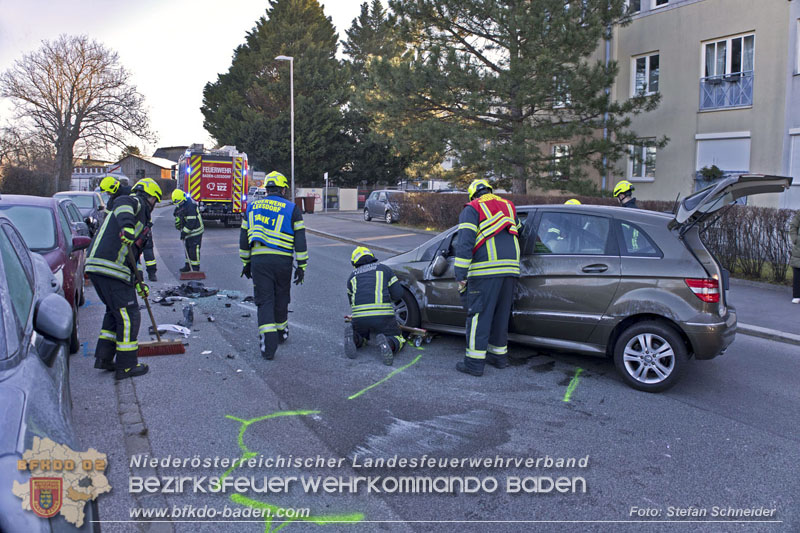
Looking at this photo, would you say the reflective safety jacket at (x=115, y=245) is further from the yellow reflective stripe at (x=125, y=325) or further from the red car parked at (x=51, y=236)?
the red car parked at (x=51, y=236)

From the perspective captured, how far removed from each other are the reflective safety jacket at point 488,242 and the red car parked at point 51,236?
458 cm

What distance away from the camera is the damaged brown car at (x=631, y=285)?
17.2ft

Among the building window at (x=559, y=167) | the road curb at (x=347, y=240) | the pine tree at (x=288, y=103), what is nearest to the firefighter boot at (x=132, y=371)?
the road curb at (x=347, y=240)

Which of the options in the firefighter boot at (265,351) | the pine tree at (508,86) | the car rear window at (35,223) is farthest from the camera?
the pine tree at (508,86)

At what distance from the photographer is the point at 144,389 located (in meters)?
5.34

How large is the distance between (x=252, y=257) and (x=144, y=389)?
1727 mm

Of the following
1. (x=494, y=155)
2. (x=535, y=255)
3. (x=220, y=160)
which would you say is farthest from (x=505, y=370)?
(x=220, y=160)

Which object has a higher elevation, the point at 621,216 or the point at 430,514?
the point at 621,216

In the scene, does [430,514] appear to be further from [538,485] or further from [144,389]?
[144,389]

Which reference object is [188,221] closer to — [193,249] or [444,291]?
[193,249]

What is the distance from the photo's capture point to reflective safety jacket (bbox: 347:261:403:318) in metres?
6.39

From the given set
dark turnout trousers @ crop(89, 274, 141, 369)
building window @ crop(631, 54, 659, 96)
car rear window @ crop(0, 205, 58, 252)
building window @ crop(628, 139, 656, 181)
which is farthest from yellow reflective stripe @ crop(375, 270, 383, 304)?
building window @ crop(631, 54, 659, 96)

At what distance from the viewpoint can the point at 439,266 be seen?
6680 millimetres

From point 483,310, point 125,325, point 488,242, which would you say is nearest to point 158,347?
point 125,325
